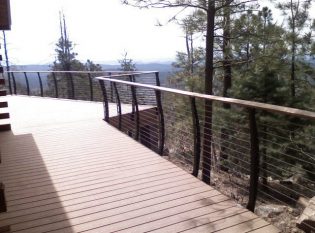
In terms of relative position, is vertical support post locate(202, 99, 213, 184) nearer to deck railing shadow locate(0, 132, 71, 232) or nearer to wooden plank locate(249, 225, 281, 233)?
wooden plank locate(249, 225, 281, 233)

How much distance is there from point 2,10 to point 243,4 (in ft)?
27.1

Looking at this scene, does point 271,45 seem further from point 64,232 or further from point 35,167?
point 64,232

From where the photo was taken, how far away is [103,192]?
12.4ft

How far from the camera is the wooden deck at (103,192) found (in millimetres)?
3055

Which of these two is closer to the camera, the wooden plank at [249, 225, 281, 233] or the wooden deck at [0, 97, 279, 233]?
the wooden plank at [249, 225, 281, 233]

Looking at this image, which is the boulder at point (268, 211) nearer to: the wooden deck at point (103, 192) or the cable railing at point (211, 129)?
the cable railing at point (211, 129)

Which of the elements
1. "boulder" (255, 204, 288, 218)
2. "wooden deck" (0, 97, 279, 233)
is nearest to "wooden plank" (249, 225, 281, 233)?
"wooden deck" (0, 97, 279, 233)

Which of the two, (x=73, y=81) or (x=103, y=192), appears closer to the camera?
(x=103, y=192)

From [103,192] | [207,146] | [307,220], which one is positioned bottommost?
[307,220]

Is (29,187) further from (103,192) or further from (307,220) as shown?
(307,220)

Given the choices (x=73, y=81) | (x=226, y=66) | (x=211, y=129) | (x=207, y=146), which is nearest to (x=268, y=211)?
(x=207, y=146)

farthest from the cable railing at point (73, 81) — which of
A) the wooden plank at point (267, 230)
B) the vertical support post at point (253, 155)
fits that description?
the wooden plank at point (267, 230)

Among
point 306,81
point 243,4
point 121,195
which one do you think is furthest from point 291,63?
point 121,195

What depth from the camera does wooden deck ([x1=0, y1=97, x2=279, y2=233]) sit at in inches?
120
